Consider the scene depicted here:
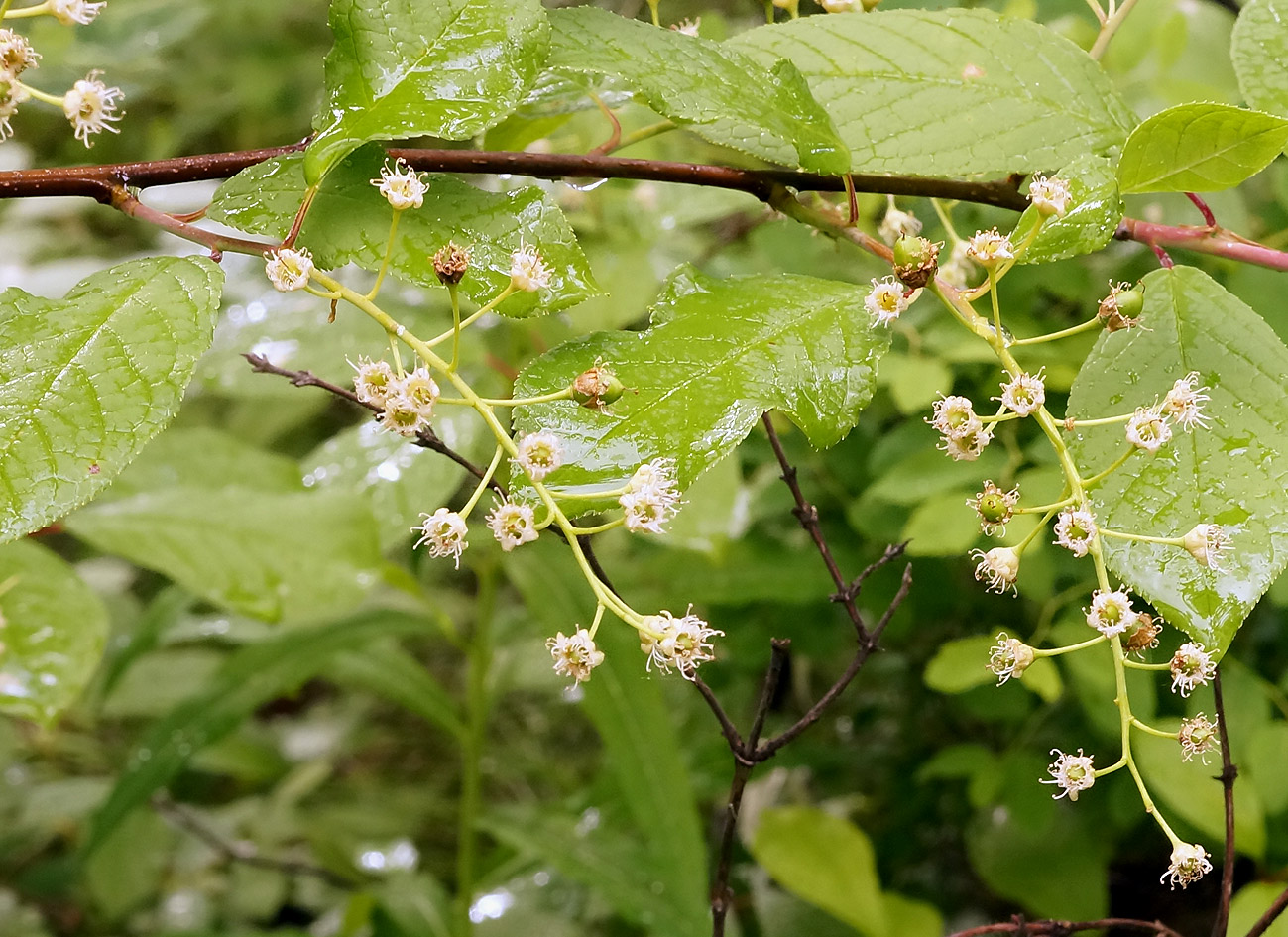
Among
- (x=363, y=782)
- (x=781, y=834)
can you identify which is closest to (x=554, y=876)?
(x=781, y=834)

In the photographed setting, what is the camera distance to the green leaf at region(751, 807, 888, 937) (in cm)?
97

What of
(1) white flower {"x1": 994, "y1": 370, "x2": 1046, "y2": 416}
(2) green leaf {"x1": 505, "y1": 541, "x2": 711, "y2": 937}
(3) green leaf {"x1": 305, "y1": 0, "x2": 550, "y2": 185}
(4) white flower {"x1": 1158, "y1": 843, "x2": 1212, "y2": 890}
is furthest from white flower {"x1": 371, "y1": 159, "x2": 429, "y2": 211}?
(2) green leaf {"x1": 505, "y1": 541, "x2": 711, "y2": 937}

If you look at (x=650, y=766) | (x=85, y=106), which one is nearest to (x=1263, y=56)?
(x=85, y=106)

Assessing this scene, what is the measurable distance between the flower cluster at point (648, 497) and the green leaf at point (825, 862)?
741 millimetres

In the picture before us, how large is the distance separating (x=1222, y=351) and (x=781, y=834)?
2.44 feet

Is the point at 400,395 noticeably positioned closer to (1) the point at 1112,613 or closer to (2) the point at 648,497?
(2) the point at 648,497

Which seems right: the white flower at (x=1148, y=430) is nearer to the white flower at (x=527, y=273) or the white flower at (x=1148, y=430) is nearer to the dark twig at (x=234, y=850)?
the white flower at (x=527, y=273)

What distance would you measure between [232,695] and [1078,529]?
2.99 feet

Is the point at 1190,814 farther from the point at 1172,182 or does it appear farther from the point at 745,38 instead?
the point at 745,38

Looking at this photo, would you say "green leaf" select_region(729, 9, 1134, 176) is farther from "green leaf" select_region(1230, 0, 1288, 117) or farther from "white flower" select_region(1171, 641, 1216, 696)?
"white flower" select_region(1171, 641, 1216, 696)

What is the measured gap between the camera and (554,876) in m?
1.25

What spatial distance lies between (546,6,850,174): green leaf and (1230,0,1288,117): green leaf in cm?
20

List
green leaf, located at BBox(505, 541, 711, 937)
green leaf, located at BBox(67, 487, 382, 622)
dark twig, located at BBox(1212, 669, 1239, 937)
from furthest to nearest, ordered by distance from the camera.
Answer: green leaf, located at BBox(505, 541, 711, 937) < green leaf, located at BBox(67, 487, 382, 622) < dark twig, located at BBox(1212, 669, 1239, 937)

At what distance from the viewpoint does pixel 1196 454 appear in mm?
413
